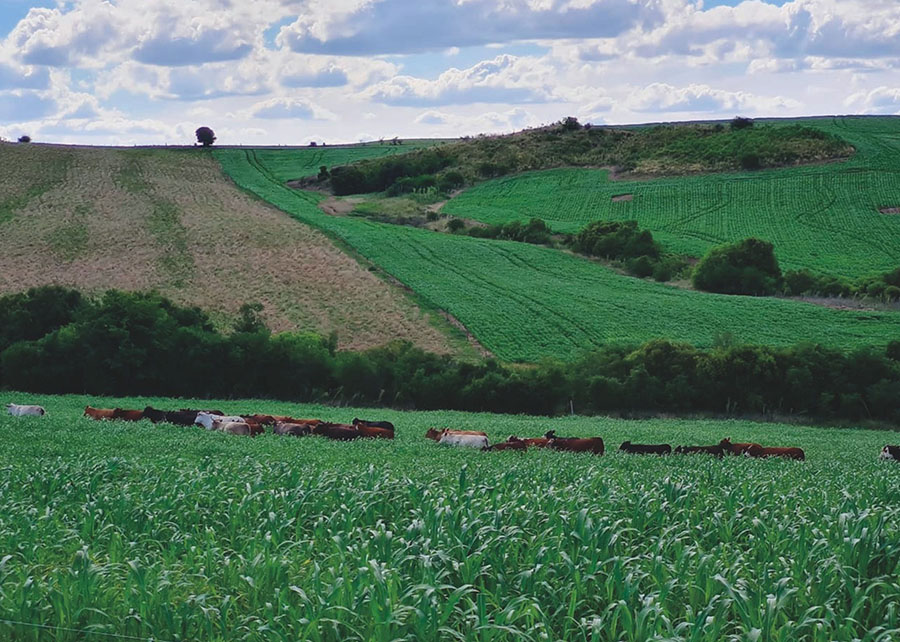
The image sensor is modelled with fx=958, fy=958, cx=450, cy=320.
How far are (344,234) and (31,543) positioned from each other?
239 ft

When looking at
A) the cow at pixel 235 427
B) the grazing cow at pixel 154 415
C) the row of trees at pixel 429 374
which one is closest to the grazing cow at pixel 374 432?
the cow at pixel 235 427

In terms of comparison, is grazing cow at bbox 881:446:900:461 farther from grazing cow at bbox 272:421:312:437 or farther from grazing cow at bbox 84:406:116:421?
grazing cow at bbox 84:406:116:421

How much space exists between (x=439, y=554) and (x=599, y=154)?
12714cm

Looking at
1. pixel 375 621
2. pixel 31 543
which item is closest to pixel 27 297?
pixel 31 543

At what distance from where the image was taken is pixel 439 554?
8547 mm

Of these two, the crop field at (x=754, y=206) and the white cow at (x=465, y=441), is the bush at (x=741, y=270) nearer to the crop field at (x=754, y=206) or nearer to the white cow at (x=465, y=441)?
the crop field at (x=754, y=206)

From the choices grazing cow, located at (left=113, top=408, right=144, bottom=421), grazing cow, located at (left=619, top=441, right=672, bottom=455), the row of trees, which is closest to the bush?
the row of trees

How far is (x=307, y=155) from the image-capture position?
138 meters

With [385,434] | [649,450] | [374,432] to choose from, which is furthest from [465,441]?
[649,450]

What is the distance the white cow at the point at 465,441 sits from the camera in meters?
25.9

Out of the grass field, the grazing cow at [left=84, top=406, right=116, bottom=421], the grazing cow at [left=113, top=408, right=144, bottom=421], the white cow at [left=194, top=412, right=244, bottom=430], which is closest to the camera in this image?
the grass field

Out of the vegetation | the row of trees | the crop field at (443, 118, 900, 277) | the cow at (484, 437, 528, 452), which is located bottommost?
the row of trees

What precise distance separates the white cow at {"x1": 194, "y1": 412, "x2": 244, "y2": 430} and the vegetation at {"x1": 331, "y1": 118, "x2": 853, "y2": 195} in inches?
3316

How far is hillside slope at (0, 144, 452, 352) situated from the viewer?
60500 millimetres
